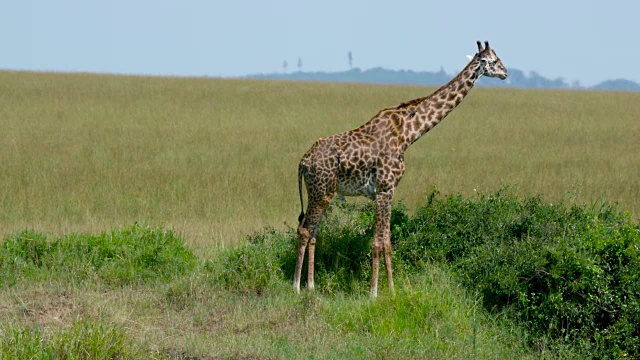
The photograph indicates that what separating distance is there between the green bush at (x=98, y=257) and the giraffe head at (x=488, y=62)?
3741 mm

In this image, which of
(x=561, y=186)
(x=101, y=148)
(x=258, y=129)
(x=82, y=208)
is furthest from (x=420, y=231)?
(x=258, y=129)

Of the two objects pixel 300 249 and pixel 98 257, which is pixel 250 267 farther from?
pixel 98 257

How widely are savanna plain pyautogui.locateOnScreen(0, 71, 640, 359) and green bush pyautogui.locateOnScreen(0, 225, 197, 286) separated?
21 mm

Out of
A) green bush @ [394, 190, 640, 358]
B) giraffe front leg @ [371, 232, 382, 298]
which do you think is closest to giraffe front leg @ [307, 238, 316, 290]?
giraffe front leg @ [371, 232, 382, 298]

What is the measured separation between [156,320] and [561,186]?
10.3m

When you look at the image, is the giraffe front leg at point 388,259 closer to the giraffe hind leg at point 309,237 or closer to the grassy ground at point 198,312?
the grassy ground at point 198,312

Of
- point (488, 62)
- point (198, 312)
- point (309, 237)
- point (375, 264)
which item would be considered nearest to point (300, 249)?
point (309, 237)

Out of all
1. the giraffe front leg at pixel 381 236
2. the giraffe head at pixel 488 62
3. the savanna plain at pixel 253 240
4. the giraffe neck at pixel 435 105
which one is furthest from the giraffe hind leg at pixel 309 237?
the giraffe head at pixel 488 62

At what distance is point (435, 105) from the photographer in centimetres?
984

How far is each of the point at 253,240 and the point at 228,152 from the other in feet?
33.1

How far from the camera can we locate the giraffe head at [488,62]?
32.8 feet

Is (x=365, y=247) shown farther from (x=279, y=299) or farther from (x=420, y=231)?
(x=279, y=299)

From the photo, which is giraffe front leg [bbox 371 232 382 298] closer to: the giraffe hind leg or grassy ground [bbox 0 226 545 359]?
grassy ground [bbox 0 226 545 359]

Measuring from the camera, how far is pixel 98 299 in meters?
8.93
